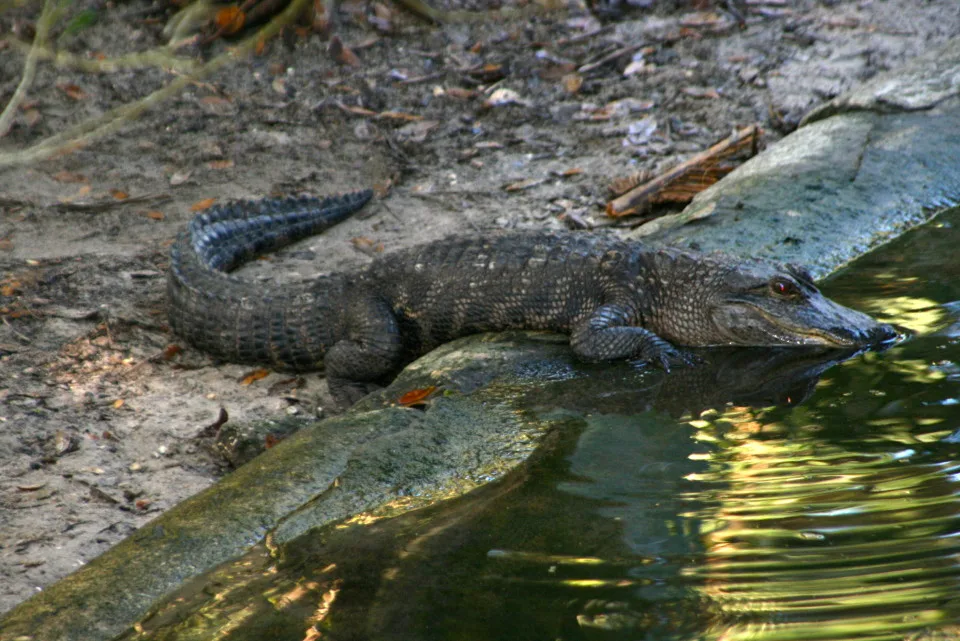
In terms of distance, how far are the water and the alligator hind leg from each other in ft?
5.04

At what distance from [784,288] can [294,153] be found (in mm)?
4258

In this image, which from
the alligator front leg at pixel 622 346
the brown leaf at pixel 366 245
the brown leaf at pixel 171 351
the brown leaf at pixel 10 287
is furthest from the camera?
the brown leaf at pixel 366 245

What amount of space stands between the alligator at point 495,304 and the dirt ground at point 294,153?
21 cm

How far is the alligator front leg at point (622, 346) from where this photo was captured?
3895mm

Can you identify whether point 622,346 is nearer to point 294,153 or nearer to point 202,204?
point 202,204

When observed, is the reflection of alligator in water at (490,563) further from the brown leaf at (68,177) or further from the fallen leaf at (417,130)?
the brown leaf at (68,177)

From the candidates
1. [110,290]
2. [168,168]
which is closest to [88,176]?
[168,168]

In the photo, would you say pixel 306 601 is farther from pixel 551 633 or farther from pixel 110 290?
pixel 110 290

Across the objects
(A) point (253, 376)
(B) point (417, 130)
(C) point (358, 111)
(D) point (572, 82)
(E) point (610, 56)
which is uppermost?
(E) point (610, 56)

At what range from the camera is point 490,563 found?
231 cm

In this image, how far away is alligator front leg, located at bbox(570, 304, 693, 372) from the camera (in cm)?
389

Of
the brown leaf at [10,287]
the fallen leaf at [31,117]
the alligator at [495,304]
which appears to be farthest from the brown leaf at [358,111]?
the brown leaf at [10,287]

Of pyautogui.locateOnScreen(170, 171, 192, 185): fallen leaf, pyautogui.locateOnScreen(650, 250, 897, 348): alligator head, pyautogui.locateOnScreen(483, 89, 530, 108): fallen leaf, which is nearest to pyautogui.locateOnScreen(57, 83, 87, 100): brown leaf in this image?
pyautogui.locateOnScreen(170, 171, 192, 185): fallen leaf

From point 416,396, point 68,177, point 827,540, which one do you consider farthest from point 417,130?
point 827,540
